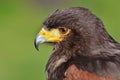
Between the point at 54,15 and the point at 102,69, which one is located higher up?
the point at 54,15

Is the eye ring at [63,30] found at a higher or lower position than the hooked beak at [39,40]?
higher

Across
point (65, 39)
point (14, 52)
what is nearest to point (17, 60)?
point (14, 52)

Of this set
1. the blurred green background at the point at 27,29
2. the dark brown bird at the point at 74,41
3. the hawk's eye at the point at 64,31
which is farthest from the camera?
the blurred green background at the point at 27,29

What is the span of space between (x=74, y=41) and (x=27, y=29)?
7896 millimetres

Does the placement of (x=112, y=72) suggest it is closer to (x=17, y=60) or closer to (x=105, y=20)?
(x=17, y=60)

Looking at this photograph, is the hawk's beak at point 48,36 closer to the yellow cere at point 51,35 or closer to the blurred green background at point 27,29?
the yellow cere at point 51,35

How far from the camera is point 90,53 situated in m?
11.4

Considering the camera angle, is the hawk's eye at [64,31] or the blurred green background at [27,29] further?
the blurred green background at [27,29]

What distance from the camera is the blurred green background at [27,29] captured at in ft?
53.8

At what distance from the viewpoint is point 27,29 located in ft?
63.7

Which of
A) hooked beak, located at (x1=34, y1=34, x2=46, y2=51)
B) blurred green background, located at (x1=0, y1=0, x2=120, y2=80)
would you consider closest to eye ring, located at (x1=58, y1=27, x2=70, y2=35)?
hooked beak, located at (x1=34, y1=34, x2=46, y2=51)

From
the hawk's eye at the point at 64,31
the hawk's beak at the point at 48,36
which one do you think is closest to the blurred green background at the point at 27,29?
the hawk's beak at the point at 48,36

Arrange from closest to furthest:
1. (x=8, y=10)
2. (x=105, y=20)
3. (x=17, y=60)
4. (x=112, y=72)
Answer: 1. (x=112, y=72)
2. (x=17, y=60)
3. (x=105, y=20)
4. (x=8, y=10)

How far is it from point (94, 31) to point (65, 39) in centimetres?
38
